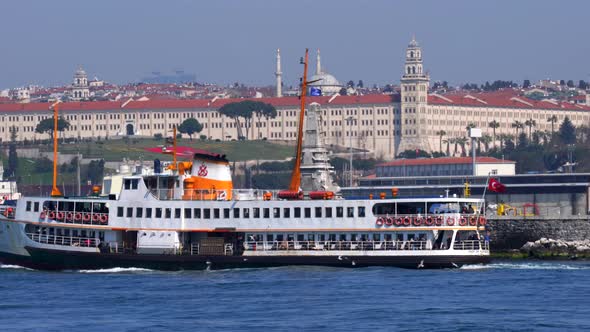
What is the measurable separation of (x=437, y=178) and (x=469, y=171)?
5804 millimetres

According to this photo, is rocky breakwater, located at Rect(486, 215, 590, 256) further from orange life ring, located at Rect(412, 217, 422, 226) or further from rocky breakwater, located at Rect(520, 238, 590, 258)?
orange life ring, located at Rect(412, 217, 422, 226)

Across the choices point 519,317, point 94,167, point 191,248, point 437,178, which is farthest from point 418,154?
point 519,317

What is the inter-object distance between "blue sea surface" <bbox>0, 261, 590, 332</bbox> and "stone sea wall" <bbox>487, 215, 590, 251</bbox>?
776cm

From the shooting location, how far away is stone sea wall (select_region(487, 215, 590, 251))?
6222 cm

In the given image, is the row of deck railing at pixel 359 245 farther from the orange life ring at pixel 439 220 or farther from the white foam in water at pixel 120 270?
the white foam in water at pixel 120 270

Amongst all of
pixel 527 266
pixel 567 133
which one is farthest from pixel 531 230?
pixel 567 133

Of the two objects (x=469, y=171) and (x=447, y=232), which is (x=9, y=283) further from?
(x=469, y=171)

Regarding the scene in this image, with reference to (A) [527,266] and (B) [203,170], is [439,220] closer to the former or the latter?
(A) [527,266]

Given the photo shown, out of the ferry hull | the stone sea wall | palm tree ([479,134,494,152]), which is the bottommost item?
the ferry hull

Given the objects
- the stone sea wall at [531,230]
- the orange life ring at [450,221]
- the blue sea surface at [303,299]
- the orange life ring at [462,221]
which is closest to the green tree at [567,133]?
the stone sea wall at [531,230]

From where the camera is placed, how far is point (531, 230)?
207 ft

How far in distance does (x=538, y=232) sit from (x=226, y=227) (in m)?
15.0

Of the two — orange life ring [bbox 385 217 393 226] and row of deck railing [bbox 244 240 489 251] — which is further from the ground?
orange life ring [bbox 385 217 393 226]

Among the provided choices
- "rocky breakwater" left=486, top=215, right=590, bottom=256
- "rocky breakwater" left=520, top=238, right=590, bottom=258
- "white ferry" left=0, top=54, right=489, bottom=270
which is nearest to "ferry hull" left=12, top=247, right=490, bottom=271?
"white ferry" left=0, top=54, right=489, bottom=270
